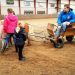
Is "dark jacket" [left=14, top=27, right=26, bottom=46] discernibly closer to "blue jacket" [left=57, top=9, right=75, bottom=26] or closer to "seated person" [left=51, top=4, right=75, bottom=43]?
"seated person" [left=51, top=4, right=75, bottom=43]

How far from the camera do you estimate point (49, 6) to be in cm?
3131

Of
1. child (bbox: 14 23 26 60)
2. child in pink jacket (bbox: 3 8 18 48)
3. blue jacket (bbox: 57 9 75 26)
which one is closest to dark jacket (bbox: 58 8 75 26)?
blue jacket (bbox: 57 9 75 26)

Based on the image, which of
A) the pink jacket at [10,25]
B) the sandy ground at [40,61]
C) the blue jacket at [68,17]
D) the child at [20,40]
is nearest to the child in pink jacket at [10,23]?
the pink jacket at [10,25]

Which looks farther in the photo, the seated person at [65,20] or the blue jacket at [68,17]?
the blue jacket at [68,17]

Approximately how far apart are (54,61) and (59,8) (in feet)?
72.9

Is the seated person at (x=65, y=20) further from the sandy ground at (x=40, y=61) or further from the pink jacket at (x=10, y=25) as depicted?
the pink jacket at (x=10, y=25)

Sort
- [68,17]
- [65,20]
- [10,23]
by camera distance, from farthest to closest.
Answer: [65,20] → [68,17] → [10,23]

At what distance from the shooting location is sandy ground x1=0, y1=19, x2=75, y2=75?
8.91 meters

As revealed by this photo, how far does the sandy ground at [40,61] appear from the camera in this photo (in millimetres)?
8906

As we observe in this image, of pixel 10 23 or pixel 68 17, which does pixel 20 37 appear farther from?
pixel 68 17

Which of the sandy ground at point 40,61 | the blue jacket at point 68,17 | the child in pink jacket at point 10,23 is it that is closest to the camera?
the sandy ground at point 40,61

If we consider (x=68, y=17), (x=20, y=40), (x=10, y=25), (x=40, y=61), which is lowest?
(x=40, y=61)

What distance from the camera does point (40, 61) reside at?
10023mm

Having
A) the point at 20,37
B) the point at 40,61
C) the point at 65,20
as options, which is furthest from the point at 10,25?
the point at 65,20
